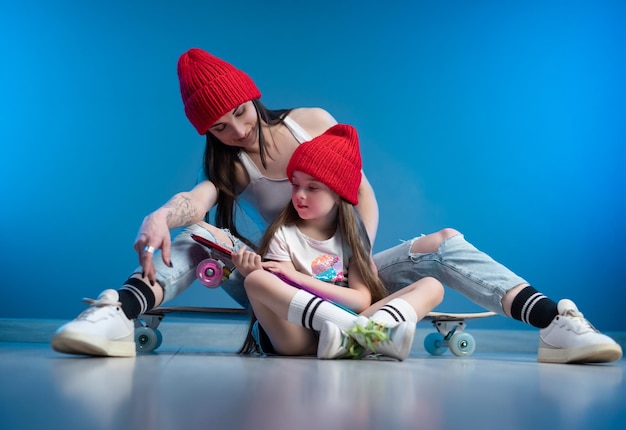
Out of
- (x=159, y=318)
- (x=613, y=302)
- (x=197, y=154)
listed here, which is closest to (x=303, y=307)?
(x=159, y=318)

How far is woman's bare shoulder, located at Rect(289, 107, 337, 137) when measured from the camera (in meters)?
2.26

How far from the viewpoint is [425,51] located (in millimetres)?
3586

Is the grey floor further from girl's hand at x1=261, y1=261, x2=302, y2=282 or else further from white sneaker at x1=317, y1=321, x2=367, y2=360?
girl's hand at x1=261, y1=261, x2=302, y2=282

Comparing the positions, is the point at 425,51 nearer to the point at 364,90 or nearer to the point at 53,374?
the point at 364,90

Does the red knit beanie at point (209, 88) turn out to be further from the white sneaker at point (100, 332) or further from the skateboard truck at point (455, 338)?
the skateboard truck at point (455, 338)

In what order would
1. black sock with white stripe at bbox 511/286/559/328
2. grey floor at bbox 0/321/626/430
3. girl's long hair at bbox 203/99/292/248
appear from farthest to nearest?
girl's long hair at bbox 203/99/292/248 → black sock with white stripe at bbox 511/286/559/328 → grey floor at bbox 0/321/626/430

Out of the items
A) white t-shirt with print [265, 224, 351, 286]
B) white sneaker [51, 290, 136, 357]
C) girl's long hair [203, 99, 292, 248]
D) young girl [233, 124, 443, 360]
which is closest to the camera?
white sneaker [51, 290, 136, 357]

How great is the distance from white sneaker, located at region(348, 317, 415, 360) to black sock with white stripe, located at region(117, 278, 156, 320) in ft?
1.63

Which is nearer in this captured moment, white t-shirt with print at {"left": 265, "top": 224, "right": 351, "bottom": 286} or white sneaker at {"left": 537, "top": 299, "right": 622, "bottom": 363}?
white sneaker at {"left": 537, "top": 299, "right": 622, "bottom": 363}

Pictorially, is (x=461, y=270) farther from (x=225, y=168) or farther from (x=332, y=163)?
(x=225, y=168)

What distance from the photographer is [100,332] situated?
1513 millimetres

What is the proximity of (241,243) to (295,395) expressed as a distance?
3.81 ft

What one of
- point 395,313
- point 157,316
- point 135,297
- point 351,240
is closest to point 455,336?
point 351,240

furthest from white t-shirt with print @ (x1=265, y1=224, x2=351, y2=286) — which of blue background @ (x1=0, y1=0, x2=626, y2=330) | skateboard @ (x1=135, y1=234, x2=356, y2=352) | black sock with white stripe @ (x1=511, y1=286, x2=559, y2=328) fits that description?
blue background @ (x1=0, y1=0, x2=626, y2=330)
